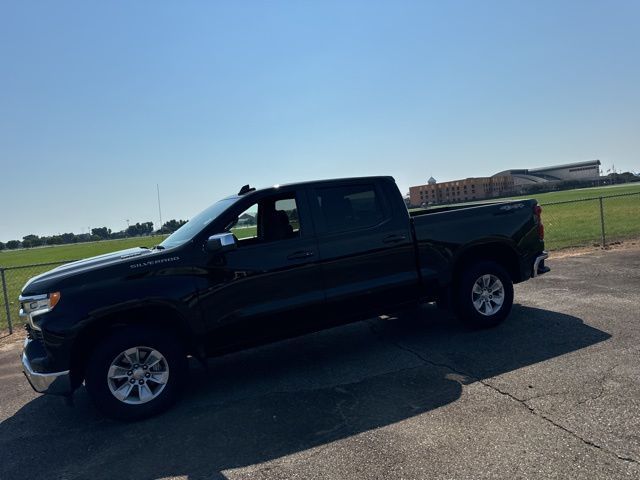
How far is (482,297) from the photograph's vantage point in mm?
6008

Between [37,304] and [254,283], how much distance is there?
191 centimetres

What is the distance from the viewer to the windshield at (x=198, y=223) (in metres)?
4.87

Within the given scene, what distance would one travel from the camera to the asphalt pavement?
321 centimetres

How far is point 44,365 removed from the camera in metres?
4.14

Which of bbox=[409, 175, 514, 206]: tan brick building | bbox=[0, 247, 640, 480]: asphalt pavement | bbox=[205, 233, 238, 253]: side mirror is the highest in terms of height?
bbox=[409, 175, 514, 206]: tan brick building

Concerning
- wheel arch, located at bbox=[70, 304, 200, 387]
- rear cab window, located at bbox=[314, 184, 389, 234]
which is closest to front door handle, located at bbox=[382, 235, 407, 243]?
rear cab window, located at bbox=[314, 184, 389, 234]

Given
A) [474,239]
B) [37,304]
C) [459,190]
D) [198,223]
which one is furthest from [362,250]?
[459,190]

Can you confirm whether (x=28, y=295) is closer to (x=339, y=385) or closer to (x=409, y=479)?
(x=339, y=385)

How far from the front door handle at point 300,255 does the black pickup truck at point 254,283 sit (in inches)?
0.6

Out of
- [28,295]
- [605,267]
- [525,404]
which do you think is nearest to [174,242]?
[28,295]

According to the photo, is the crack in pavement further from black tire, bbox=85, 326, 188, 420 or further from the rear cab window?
black tire, bbox=85, 326, 188, 420

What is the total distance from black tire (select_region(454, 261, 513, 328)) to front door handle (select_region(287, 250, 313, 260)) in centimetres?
211

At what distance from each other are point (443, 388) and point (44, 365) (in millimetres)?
Answer: 3519

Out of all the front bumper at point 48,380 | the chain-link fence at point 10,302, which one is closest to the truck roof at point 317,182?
the front bumper at point 48,380
